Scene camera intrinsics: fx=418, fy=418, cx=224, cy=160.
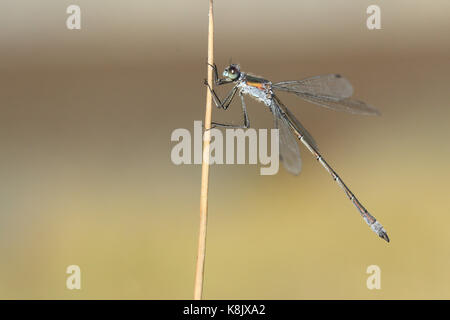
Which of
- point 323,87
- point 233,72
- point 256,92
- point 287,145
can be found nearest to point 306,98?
point 323,87

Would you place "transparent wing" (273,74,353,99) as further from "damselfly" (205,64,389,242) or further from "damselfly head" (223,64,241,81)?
"damselfly head" (223,64,241,81)

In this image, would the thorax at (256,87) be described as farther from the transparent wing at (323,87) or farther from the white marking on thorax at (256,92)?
the transparent wing at (323,87)

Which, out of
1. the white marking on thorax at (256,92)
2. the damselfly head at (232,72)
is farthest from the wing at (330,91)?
the damselfly head at (232,72)

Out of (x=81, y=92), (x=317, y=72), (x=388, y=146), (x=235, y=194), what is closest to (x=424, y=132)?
(x=388, y=146)

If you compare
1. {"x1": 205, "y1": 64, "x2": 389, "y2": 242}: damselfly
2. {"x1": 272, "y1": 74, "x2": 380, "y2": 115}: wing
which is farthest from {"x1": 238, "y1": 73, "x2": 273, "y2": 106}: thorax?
{"x1": 272, "y1": 74, "x2": 380, "y2": 115}: wing

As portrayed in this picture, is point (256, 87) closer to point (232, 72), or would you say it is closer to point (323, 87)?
point (232, 72)
